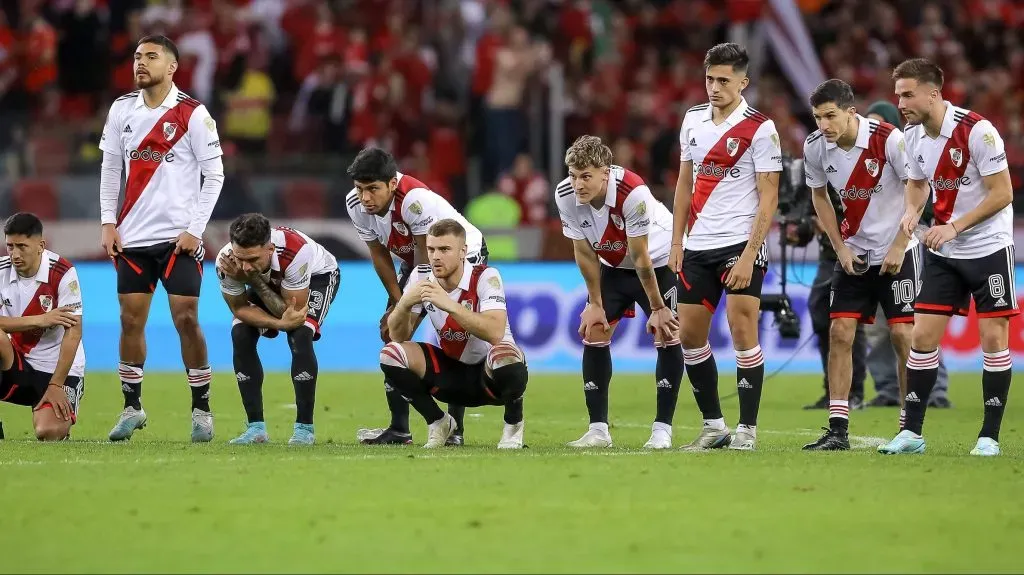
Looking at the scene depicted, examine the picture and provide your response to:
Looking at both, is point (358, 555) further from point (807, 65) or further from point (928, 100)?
point (807, 65)

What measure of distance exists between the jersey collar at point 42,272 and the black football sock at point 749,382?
15.0 ft

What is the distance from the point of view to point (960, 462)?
8.24 m

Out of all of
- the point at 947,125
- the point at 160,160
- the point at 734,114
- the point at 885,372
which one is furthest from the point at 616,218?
the point at 885,372

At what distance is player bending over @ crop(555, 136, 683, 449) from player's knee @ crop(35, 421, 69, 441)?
330 cm

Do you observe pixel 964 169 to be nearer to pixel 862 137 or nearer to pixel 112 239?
pixel 862 137

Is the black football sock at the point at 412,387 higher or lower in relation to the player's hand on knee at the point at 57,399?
higher

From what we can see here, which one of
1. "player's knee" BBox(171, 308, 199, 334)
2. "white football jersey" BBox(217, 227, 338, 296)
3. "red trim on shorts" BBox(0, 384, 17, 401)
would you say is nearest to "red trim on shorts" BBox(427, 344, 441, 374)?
"white football jersey" BBox(217, 227, 338, 296)

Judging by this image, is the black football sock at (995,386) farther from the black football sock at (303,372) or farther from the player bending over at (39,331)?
the player bending over at (39,331)

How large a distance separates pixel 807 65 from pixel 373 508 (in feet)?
49.0

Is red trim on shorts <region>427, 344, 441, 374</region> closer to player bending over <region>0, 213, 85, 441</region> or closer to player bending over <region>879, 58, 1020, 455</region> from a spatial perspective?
player bending over <region>0, 213, 85, 441</region>

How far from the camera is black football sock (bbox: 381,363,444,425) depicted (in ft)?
29.1

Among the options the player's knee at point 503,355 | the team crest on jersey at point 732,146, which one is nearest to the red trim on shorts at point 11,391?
the player's knee at point 503,355

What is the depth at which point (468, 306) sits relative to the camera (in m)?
8.92

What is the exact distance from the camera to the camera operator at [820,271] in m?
12.2
